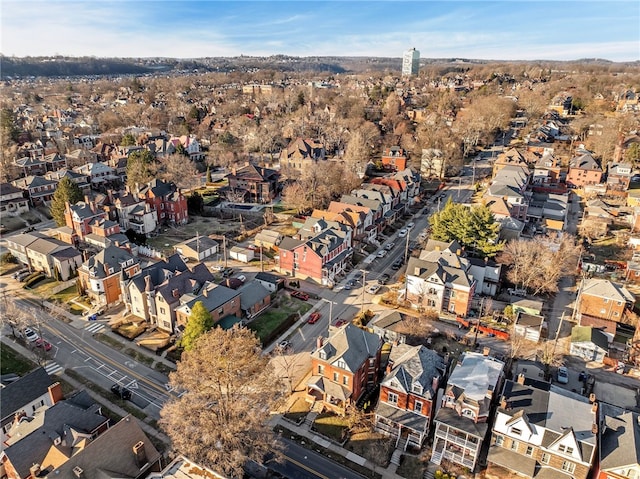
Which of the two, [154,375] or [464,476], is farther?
[154,375]

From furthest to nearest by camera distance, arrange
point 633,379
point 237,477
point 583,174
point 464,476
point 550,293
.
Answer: point 583,174, point 550,293, point 633,379, point 464,476, point 237,477

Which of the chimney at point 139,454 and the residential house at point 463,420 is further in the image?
the residential house at point 463,420

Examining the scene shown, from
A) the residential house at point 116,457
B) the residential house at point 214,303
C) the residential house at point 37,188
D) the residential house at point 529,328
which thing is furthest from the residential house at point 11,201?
the residential house at point 529,328

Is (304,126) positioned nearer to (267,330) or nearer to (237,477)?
(267,330)

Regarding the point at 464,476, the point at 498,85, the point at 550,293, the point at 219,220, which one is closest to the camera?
the point at 464,476

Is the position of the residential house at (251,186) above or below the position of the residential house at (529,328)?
above

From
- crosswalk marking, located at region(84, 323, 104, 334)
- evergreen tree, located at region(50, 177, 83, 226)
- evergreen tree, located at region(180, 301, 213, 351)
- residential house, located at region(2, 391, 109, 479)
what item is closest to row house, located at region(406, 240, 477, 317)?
evergreen tree, located at region(180, 301, 213, 351)

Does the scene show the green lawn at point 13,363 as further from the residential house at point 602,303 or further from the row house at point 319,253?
the residential house at point 602,303

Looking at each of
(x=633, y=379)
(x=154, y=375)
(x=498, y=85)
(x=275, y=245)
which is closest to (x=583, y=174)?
(x=633, y=379)

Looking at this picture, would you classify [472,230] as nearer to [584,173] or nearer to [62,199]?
[584,173]
